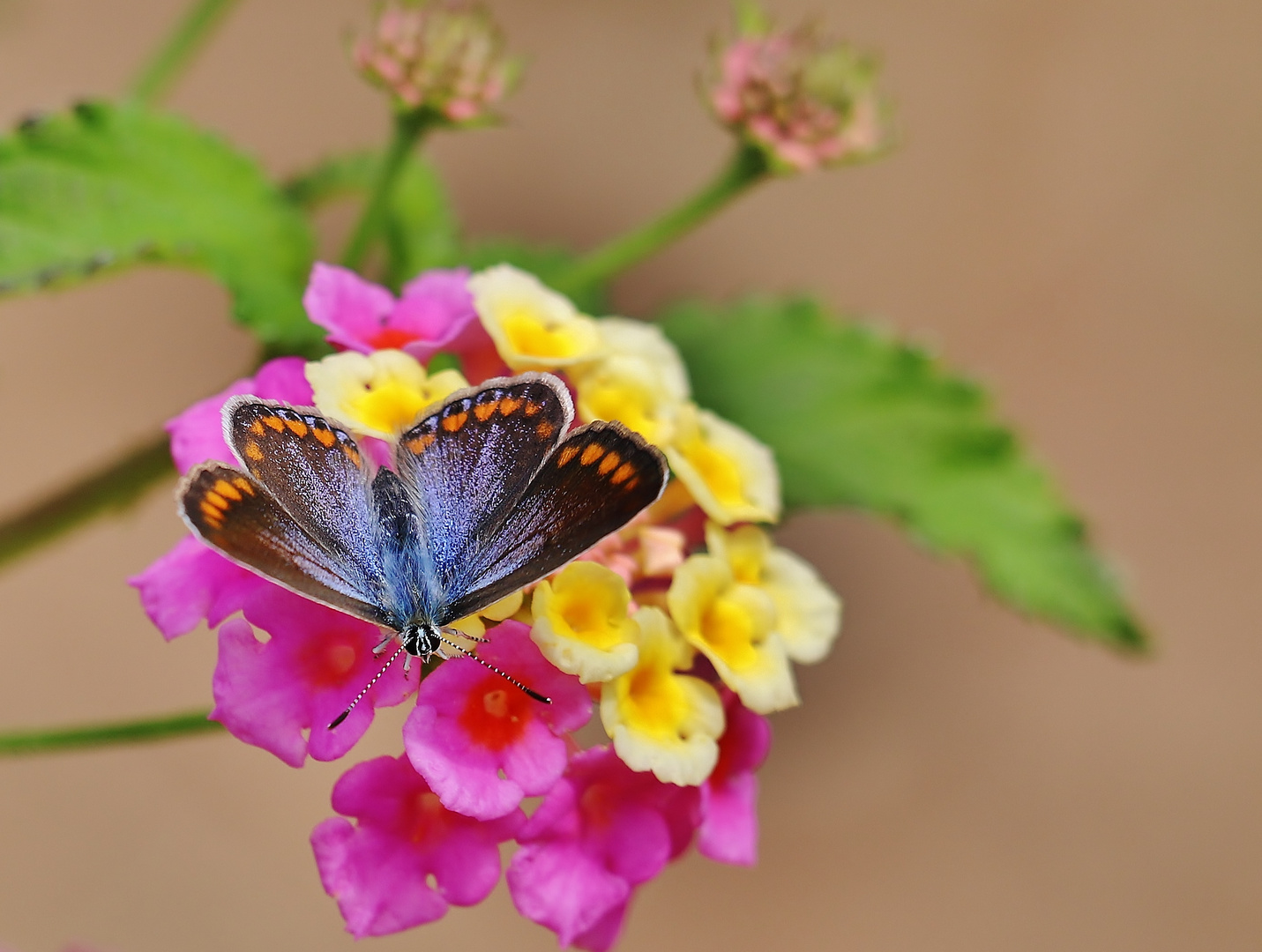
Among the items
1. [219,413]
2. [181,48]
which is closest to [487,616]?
[219,413]

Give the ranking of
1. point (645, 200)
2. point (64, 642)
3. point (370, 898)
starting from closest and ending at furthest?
point (370, 898) < point (64, 642) < point (645, 200)

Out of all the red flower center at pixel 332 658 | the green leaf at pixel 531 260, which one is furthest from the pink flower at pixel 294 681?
the green leaf at pixel 531 260

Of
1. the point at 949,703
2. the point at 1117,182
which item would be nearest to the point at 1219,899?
the point at 949,703

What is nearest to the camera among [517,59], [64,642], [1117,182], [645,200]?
[517,59]

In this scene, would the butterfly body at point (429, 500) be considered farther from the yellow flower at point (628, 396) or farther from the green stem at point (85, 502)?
the green stem at point (85, 502)

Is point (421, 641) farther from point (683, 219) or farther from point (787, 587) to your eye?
point (683, 219)

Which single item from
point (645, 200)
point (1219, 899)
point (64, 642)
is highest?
point (645, 200)

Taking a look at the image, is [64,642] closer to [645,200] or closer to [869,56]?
[645,200]
